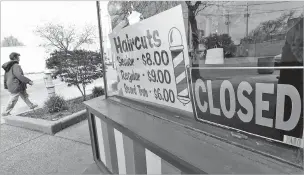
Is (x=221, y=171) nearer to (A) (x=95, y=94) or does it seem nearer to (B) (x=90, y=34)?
(A) (x=95, y=94)

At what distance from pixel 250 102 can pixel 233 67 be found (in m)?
0.22

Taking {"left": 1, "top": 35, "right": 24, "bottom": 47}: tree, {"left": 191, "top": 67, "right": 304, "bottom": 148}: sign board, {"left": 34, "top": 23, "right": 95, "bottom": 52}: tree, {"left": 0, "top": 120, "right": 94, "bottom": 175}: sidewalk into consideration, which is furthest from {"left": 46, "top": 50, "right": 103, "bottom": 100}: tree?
{"left": 1, "top": 35, "right": 24, "bottom": 47}: tree

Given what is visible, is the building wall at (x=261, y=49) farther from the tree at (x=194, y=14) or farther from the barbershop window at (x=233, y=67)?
the tree at (x=194, y=14)

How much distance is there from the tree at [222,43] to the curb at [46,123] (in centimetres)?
385

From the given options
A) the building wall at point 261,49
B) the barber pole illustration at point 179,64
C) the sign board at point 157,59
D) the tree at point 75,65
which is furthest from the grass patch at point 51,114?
the building wall at point 261,49

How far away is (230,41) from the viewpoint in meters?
1.37

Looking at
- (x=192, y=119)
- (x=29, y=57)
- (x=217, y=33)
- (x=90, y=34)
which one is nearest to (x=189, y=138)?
(x=192, y=119)

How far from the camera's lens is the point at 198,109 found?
59.1 inches

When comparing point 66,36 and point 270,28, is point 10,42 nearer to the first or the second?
point 66,36

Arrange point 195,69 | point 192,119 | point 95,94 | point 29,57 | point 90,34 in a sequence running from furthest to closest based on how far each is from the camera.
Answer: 1. point 29,57
2. point 90,34
3. point 95,94
4. point 192,119
5. point 195,69

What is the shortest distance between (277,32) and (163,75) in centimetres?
84

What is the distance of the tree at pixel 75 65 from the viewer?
20.0 ft

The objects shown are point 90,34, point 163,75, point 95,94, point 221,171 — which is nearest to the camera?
point 221,171

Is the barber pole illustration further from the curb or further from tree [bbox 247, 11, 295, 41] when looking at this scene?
the curb
